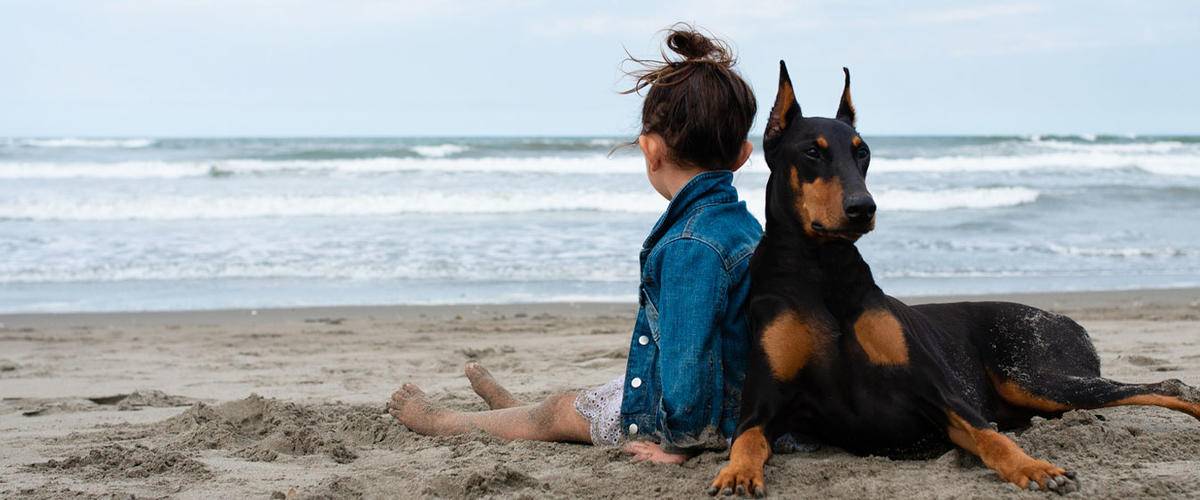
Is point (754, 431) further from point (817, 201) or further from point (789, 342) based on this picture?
point (817, 201)

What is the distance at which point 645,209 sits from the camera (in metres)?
18.7

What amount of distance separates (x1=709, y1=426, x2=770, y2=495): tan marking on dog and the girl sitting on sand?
245 mm

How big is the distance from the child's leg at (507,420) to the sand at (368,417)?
8 centimetres

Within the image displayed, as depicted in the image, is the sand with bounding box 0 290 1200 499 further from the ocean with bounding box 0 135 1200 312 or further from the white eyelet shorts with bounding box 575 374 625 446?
the ocean with bounding box 0 135 1200 312

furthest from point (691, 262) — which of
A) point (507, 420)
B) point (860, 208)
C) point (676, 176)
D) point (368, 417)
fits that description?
point (368, 417)

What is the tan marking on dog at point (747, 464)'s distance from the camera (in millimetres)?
3219

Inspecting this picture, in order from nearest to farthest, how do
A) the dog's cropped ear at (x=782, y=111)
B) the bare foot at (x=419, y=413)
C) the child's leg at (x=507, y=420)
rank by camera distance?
the dog's cropped ear at (x=782, y=111), the child's leg at (x=507, y=420), the bare foot at (x=419, y=413)

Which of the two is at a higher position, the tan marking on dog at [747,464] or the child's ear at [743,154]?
the child's ear at [743,154]

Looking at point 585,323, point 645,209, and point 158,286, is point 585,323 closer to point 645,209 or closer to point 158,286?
point 158,286

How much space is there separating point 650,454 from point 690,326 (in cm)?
60

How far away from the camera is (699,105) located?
3.53 metres

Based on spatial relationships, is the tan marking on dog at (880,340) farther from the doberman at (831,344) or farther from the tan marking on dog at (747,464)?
the tan marking on dog at (747,464)

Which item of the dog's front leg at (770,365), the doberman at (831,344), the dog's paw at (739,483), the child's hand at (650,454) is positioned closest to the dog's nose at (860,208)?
the doberman at (831,344)

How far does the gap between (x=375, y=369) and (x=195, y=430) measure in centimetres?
227
